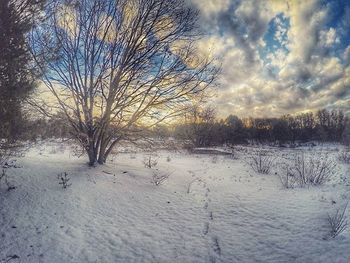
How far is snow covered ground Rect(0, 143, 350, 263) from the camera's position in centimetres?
477

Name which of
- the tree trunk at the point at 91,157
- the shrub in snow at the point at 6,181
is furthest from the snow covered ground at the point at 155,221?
the tree trunk at the point at 91,157

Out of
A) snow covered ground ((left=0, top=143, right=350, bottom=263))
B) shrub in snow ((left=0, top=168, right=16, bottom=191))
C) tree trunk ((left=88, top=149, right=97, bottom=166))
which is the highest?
tree trunk ((left=88, top=149, right=97, bottom=166))

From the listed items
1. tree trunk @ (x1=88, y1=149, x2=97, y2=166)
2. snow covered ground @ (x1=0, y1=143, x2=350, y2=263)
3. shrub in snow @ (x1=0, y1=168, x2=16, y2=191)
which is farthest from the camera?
tree trunk @ (x1=88, y1=149, x2=97, y2=166)

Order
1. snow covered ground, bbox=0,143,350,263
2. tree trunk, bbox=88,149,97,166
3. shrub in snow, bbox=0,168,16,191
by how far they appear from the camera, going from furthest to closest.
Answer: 1. tree trunk, bbox=88,149,97,166
2. shrub in snow, bbox=0,168,16,191
3. snow covered ground, bbox=0,143,350,263

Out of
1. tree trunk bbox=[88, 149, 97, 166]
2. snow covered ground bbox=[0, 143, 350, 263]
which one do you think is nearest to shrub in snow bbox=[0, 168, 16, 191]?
snow covered ground bbox=[0, 143, 350, 263]

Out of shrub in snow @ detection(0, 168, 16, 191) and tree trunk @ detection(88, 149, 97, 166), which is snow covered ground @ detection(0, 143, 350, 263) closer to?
shrub in snow @ detection(0, 168, 16, 191)

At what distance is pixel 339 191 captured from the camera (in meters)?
8.52

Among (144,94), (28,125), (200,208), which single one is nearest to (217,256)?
(200,208)

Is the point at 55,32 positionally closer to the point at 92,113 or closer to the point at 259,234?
the point at 92,113

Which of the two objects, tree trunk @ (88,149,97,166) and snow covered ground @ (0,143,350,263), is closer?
snow covered ground @ (0,143,350,263)

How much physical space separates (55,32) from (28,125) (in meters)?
4.96

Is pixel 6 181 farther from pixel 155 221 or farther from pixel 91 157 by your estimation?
pixel 155 221

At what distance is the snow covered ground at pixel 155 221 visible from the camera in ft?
15.6

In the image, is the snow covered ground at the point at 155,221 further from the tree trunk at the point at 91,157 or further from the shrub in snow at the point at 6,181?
the tree trunk at the point at 91,157
